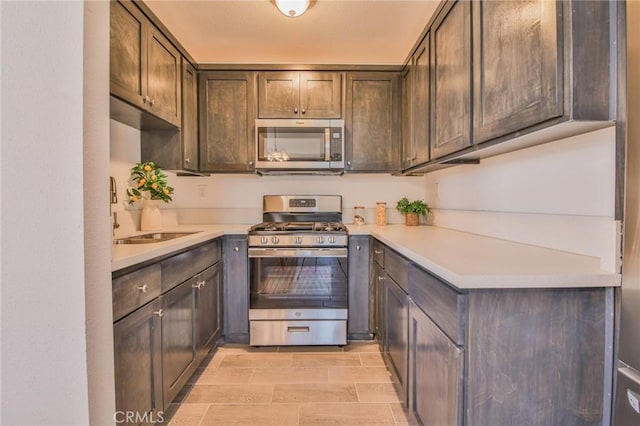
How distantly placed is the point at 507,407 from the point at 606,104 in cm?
94

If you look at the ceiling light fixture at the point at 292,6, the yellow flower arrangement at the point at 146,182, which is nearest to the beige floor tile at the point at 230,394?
the yellow flower arrangement at the point at 146,182

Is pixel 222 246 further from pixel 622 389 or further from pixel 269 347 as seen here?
pixel 622 389

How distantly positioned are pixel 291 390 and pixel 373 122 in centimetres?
208

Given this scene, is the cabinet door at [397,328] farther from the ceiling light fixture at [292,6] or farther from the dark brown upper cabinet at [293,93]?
the ceiling light fixture at [292,6]

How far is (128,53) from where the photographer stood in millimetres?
1612

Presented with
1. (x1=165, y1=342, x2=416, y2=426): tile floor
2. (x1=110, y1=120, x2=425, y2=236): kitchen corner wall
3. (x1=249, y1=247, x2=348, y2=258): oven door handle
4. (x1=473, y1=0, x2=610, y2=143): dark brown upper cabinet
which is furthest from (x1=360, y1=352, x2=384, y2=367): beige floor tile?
(x1=473, y1=0, x2=610, y2=143): dark brown upper cabinet

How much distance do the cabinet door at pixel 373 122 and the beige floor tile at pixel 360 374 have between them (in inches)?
60.1

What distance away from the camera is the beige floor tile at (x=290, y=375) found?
6.33 feet

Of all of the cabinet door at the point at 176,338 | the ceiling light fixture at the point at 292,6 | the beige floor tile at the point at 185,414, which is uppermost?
the ceiling light fixture at the point at 292,6

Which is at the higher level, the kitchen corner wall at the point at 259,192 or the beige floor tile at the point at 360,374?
the kitchen corner wall at the point at 259,192

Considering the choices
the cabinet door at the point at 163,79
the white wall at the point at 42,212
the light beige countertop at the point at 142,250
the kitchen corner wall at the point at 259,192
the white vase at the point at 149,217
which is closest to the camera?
the white wall at the point at 42,212

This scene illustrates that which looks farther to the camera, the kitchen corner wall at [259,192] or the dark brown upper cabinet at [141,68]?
the kitchen corner wall at [259,192]

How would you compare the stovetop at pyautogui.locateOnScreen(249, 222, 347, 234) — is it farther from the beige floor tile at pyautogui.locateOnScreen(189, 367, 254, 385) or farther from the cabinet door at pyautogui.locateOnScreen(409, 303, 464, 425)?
the cabinet door at pyautogui.locateOnScreen(409, 303, 464, 425)

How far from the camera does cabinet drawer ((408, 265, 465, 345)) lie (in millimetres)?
941
